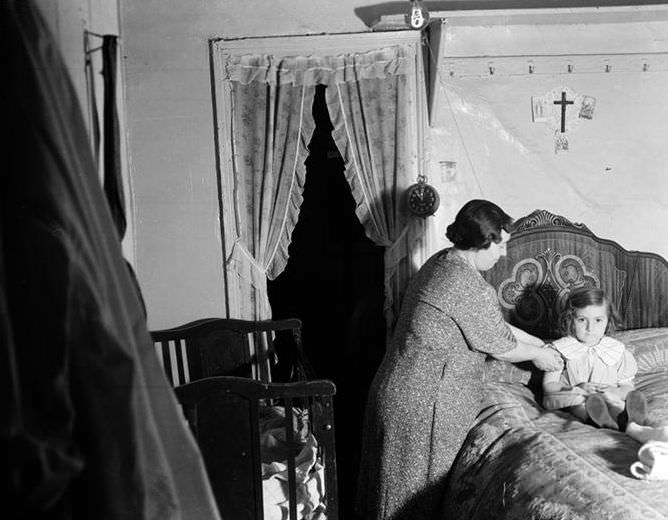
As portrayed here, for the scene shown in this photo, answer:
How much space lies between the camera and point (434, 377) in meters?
3.30

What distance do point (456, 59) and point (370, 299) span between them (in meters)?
1.44

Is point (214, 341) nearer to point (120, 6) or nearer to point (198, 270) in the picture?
point (198, 270)

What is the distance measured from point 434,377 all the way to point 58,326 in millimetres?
2431

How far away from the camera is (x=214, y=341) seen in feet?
13.1

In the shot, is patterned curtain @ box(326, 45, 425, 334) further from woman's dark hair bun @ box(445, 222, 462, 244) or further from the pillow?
the pillow

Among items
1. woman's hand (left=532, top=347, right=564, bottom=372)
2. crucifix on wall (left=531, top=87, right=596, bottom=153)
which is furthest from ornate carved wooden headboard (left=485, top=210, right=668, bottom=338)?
woman's hand (left=532, top=347, right=564, bottom=372)

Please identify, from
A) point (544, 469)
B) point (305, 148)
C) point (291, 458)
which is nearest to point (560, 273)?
point (305, 148)

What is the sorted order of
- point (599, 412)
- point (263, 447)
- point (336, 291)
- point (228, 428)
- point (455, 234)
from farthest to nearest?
point (336, 291)
point (455, 234)
point (599, 412)
point (263, 447)
point (228, 428)

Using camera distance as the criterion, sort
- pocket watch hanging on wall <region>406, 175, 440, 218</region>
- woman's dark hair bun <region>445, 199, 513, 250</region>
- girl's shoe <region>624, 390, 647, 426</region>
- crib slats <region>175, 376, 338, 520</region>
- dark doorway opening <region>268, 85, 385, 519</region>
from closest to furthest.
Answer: crib slats <region>175, 376, 338, 520</region> < girl's shoe <region>624, 390, 647, 426</region> < woman's dark hair bun <region>445, 199, 513, 250</region> < pocket watch hanging on wall <region>406, 175, 440, 218</region> < dark doorway opening <region>268, 85, 385, 519</region>

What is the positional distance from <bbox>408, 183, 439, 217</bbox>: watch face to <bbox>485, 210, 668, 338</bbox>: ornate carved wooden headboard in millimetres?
519

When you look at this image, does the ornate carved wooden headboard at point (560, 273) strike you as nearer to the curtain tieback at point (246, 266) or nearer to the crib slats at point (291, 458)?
the curtain tieback at point (246, 266)

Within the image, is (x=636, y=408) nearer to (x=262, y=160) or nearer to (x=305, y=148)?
(x=305, y=148)

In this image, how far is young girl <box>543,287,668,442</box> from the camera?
3.48 metres

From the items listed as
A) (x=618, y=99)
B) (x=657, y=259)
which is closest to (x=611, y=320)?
(x=657, y=259)
